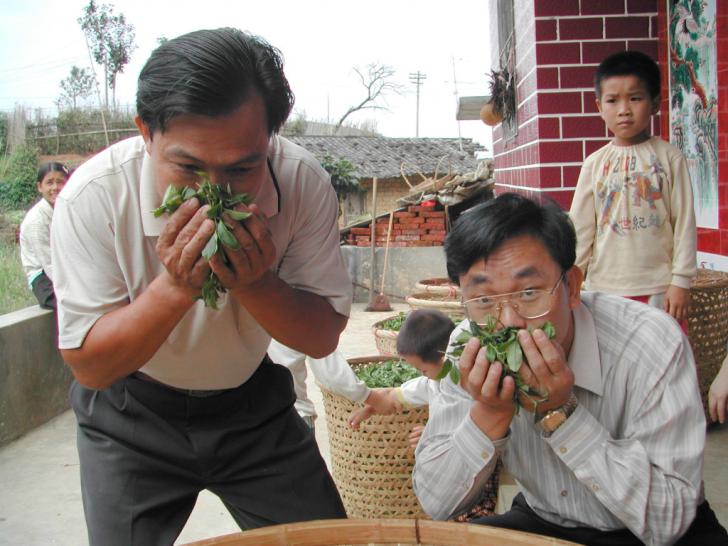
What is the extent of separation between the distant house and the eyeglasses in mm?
15555

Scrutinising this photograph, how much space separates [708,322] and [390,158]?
1577 cm

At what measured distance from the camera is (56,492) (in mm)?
4336

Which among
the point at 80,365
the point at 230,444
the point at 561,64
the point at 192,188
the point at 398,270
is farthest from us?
the point at 398,270

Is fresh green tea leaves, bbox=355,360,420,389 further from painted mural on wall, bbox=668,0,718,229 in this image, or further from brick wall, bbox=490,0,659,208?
painted mural on wall, bbox=668,0,718,229

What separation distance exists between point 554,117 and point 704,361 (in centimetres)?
159

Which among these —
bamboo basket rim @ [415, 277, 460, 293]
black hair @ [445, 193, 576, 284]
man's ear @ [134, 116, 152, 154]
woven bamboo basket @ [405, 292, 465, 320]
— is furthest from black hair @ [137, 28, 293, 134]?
bamboo basket rim @ [415, 277, 460, 293]

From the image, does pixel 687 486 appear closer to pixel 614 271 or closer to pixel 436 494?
pixel 436 494

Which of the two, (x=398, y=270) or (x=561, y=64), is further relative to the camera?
(x=398, y=270)

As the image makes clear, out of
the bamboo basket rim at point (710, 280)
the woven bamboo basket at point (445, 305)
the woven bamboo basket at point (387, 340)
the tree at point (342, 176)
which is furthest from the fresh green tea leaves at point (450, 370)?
the tree at point (342, 176)

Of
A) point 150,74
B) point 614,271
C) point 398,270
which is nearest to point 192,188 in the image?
point 150,74

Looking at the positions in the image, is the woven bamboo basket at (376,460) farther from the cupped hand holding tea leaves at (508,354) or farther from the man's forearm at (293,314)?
the cupped hand holding tea leaves at (508,354)

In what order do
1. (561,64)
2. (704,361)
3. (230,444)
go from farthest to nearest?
(561,64) < (704,361) < (230,444)

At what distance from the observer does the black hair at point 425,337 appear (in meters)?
3.24

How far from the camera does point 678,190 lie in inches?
128
